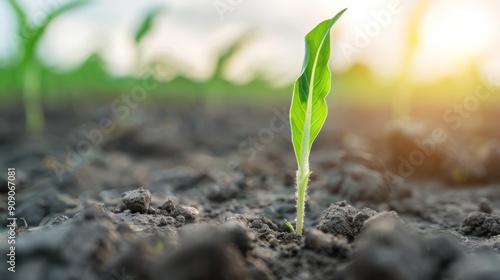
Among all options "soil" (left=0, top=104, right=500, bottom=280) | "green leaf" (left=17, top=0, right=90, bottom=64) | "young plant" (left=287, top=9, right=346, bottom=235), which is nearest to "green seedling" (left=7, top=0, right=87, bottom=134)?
"green leaf" (left=17, top=0, right=90, bottom=64)

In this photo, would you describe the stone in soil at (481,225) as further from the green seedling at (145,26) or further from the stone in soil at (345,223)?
the green seedling at (145,26)

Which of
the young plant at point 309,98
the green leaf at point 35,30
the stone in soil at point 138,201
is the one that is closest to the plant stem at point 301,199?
the young plant at point 309,98

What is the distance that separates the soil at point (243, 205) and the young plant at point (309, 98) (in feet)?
0.83

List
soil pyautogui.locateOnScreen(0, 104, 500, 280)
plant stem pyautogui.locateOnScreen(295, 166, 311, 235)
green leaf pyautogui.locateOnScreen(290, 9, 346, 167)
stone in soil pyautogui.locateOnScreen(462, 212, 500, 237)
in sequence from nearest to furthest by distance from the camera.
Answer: soil pyautogui.locateOnScreen(0, 104, 500, 280), green leaf pyautogui.locateOnScreen(290, 9, 346, 167), plant stem pyautogui.locateOnScreen(295, 166, 311, 235), stone in soil pyautogui.locateOnScreen(462, 212, 500, 237)

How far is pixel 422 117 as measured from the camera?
780cm

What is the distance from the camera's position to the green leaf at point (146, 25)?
6.17 m

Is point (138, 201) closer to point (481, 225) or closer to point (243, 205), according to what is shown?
point (243, 205)

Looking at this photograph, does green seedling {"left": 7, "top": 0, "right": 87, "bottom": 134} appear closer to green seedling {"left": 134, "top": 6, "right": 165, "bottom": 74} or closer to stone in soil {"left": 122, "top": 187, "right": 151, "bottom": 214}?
green seedling {"left": 134, "top": 6, "right": 165, "bottom": 74}

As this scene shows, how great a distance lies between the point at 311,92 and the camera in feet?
5.96

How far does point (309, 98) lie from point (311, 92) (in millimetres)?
24

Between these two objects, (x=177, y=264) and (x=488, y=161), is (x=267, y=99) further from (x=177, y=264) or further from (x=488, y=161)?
(x=177, y=264)

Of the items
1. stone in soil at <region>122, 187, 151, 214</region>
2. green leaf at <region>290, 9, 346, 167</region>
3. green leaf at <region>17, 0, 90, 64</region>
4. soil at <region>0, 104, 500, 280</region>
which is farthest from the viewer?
green leaf at <region>17, 0, 90, 64</region>

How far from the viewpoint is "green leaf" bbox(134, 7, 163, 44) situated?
6.17m

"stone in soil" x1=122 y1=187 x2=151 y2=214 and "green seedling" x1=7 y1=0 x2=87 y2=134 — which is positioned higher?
"green seedling" x1=7 y1=0 x2=87 y2=134
